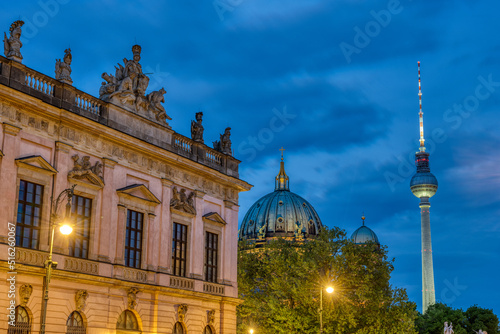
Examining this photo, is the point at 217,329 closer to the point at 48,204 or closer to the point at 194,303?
the point at 194,303

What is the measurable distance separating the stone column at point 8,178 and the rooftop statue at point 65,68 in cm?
501

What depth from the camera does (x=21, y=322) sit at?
105 ft

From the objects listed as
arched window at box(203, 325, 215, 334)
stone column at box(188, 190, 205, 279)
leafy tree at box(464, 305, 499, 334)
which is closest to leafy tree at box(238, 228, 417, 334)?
arched window at box(203, 325, 215, 334)

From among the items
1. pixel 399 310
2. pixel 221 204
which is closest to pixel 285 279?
pixel 399 310

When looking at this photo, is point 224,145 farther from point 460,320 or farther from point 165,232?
point 460,320

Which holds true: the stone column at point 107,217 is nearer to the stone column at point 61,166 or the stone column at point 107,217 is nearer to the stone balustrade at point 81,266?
the stone balustrade at point 81,266

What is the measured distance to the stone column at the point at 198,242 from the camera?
44.7 meters

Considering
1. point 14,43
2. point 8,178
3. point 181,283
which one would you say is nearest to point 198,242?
point 181,283

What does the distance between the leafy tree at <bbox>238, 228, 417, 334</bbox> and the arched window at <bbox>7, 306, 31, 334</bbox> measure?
29113 millimetres

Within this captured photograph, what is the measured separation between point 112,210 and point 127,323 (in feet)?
22.4

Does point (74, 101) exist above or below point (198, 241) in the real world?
above

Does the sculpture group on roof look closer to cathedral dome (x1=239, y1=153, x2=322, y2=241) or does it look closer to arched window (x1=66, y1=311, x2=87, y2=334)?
arched window (x1=66, y1=311, x2=87, y2=334)

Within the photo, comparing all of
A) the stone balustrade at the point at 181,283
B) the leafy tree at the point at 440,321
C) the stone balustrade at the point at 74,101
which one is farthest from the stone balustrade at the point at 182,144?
the leafy tree at the point at 440,321

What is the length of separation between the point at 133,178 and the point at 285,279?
24.8 m
